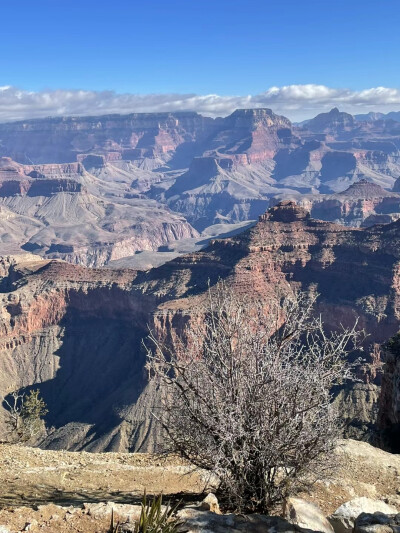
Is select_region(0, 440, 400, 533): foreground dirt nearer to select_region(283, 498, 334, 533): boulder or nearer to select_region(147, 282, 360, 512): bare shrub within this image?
select_region(147, 282, 360, 512): bare shrub

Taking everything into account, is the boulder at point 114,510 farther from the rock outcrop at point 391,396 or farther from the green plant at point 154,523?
the rock outcrop at point 391,396

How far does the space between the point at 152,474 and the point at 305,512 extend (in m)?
10.9

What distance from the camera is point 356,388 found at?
73188mm

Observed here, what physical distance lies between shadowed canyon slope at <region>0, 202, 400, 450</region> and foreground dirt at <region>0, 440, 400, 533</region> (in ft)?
185

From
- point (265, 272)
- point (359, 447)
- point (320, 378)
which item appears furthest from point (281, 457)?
point (265, 272)

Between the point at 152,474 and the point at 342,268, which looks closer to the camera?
the point at 152,474

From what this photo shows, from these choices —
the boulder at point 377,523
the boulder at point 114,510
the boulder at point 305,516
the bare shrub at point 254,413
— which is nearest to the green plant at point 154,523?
the boulder at point 114,510

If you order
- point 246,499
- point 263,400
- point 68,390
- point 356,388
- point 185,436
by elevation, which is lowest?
point 68,390

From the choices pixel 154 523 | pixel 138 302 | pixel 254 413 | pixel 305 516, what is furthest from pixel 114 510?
pixel 138 302

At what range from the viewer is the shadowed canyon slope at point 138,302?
90.4 meters

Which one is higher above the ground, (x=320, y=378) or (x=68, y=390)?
(x=320, y=378)

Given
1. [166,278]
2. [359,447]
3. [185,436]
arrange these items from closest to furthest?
1. [185,436]
2. [359,447]
3. [166,278]

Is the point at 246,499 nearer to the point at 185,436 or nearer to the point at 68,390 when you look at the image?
the point at 185,436

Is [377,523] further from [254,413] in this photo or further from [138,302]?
[138,302]
